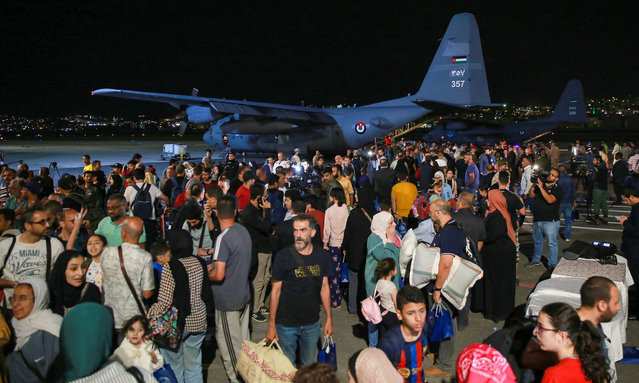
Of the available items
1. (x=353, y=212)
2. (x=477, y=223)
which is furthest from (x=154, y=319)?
(x=477, y=223)

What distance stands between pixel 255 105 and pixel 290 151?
12.7 feet

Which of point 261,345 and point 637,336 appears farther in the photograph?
point 637,336

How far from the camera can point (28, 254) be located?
15.5 ft

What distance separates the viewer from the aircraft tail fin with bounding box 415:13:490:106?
77.8ft

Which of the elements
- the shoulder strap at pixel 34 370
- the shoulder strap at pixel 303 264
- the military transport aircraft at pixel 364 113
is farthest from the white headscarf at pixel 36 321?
the military transport aircraft at pixel 364 113

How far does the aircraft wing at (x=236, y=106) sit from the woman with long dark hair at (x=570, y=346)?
735 inches

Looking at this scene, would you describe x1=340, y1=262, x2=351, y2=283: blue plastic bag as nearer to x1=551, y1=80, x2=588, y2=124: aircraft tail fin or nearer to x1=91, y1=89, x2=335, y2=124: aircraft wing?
x1=91, y1=89, x2=335, y2=124: aircraft wing

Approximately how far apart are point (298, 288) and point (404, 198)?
5166mm

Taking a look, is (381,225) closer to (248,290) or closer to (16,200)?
(248,290)

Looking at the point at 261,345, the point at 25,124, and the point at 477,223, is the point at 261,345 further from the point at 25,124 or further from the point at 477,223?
the point at 25,124

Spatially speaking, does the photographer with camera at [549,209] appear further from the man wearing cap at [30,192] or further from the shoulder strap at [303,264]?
the man wearing cap at [30,192]

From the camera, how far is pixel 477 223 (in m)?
5.95

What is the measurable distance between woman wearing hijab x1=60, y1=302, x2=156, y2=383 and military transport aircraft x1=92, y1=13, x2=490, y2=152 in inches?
743

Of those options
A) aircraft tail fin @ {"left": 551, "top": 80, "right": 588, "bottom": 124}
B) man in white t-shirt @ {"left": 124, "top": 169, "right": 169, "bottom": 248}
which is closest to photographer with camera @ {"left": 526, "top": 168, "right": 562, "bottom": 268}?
man in white t-shirt @ {"left": 124, "top": 169, "right": 169, "bottom": 248}
